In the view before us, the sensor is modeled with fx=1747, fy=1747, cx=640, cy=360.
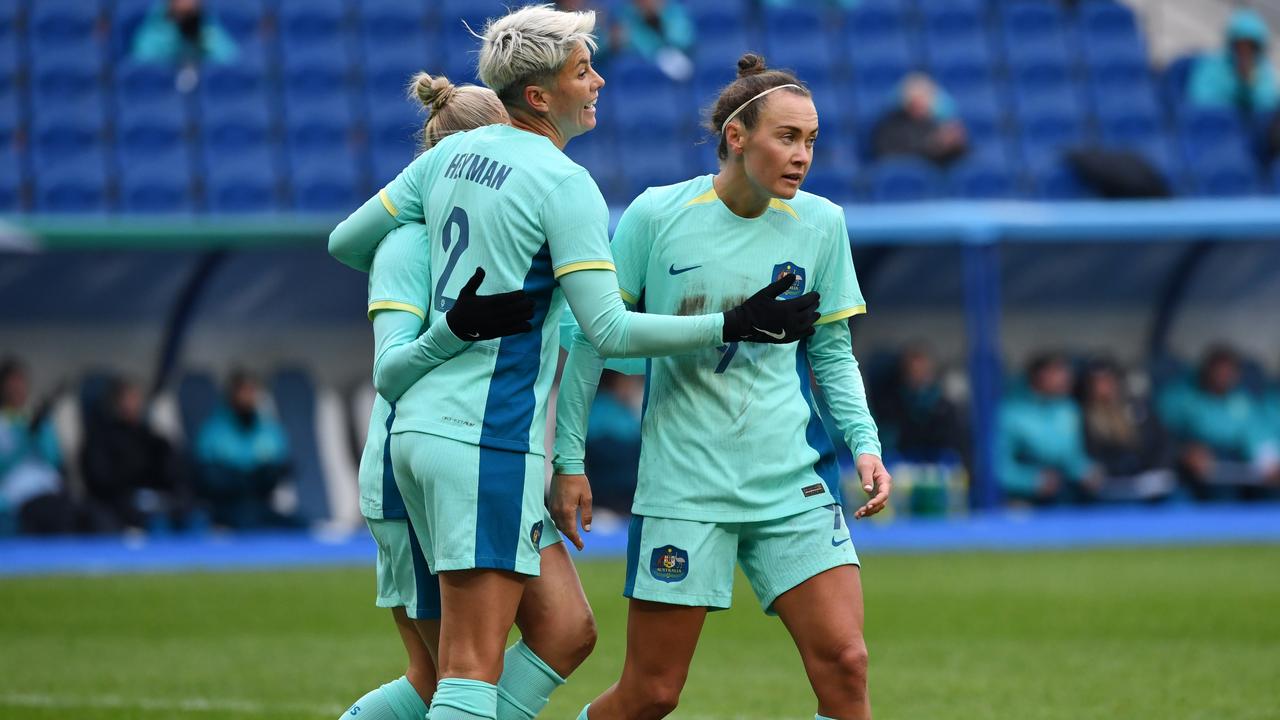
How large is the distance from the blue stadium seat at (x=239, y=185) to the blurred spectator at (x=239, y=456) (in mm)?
2353

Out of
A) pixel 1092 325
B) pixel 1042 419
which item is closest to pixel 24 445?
pixel 1042 419

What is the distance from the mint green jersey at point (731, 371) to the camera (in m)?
4.34

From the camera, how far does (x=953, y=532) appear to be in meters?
14.2

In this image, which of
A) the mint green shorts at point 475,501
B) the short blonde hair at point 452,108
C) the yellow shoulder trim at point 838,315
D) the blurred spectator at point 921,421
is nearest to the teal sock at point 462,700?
the mint green shorts at point 475,501

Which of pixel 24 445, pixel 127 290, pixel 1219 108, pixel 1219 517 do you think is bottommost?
pixel 1219 517

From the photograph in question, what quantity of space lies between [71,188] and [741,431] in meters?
12.8

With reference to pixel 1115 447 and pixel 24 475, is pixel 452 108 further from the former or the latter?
pixel 1115 447

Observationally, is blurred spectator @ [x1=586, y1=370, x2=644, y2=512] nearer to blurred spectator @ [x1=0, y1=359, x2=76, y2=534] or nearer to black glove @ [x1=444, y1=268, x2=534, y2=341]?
blurred spectator @ [x1=0, y1=359, x2=76, y2=534]

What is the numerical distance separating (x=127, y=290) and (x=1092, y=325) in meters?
8.84

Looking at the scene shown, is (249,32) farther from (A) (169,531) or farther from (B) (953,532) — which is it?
(B) (953,532)

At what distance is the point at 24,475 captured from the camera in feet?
44.1

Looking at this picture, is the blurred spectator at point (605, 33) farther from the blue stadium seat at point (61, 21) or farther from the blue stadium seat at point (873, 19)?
the blue stadium seat at point (61, 21)

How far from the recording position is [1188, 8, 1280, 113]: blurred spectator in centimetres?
1825

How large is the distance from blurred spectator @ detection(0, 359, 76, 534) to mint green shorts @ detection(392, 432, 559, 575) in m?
10.3
